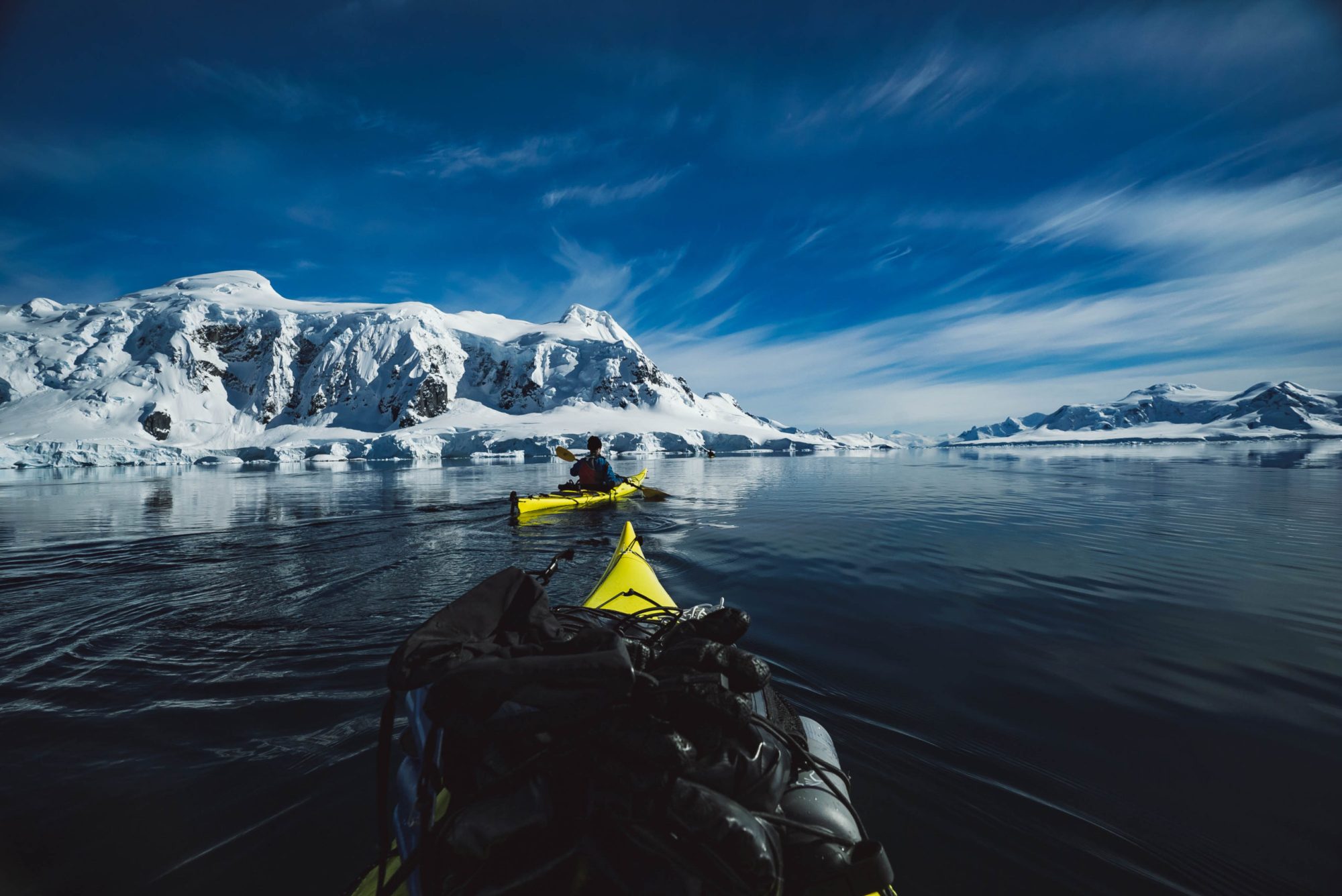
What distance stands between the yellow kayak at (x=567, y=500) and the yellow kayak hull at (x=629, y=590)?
7202mm

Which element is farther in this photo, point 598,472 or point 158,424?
point 158,424

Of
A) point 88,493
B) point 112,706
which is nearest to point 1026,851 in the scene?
point 112,706

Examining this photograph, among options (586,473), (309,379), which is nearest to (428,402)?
(309,379)

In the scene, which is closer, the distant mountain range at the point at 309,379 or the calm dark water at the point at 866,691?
the calm dark water at the point at 866,691

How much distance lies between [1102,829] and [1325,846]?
100 centimetres

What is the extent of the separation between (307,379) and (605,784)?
449 feet

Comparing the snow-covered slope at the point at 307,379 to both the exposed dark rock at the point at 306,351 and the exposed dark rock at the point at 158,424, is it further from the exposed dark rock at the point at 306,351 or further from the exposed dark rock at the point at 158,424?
the exposed dark rock at the point at 306,351

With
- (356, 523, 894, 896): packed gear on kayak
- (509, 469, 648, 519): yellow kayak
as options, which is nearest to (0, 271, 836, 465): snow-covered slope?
(509, 469, 648, 519): yellow kayak

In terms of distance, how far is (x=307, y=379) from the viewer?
367ft

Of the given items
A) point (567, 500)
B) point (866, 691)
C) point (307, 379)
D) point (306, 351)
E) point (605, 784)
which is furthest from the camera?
point (306, 351)

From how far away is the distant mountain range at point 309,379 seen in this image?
8988cm

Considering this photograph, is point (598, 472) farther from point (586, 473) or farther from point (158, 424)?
point (158, 424)

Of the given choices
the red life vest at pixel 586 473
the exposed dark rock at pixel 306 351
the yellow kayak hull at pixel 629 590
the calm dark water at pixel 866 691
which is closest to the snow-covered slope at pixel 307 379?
the exposed dark rock at pixel 306 351

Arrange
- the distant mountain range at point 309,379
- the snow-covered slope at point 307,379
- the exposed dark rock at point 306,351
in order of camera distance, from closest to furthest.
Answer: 1. the distant mountain range at point 309,379
2. the snow-covered slope at point 307,379
3. the exposed dark rock at point 306,351
